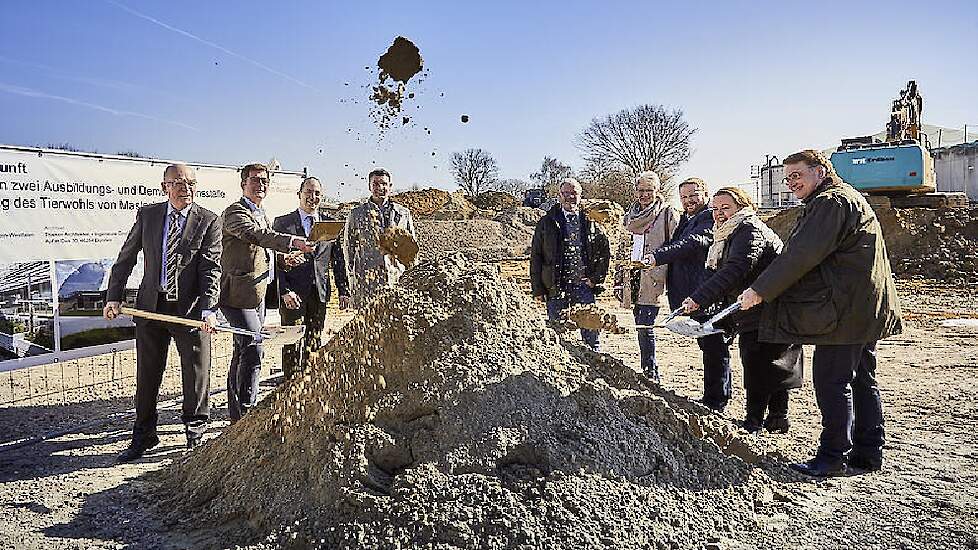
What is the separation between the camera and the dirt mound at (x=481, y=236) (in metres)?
24.4

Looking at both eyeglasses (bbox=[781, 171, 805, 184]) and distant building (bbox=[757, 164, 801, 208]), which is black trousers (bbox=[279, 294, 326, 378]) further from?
distant building (bbox=[757, 164, 801, 208])

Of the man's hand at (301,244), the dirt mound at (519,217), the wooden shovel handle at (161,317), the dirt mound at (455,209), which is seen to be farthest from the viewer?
the dirt mound at (455,209)

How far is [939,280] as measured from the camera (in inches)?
637

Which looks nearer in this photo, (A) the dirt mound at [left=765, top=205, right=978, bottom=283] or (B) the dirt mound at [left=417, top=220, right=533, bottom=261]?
(A) the dirt mound at [left=765, top=205, right=978, bottom=283]

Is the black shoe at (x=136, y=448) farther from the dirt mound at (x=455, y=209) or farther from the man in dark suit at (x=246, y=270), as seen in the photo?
Result: the dirt mound at (x=455, y=209)

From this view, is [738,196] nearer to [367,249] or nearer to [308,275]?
[367,249]

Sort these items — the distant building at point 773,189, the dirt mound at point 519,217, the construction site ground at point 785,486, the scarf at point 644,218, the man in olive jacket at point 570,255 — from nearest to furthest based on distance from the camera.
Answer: the construction site ground at point 785,486 < the scarf at point 644,218 < the man in olive jacket at point 570,255 < the dirt mound at point 519,217 < the distant building at point 773,189

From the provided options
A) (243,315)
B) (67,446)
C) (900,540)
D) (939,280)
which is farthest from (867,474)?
(939,280)

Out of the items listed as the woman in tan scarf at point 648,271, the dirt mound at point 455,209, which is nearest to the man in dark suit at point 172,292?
the woman in tan scarf at point 648,271

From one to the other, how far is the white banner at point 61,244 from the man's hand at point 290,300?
1.76m

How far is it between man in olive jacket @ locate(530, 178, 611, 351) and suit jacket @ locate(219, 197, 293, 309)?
2.13 meters

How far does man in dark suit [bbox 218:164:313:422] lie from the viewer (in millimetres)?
5125

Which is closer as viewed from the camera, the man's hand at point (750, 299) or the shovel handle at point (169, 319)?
the man's hand at point (750, 299)

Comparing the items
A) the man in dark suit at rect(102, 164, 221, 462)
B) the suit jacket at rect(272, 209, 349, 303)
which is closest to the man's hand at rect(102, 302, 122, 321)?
the man in dark suit at rect(102, 164, 221, 462)
